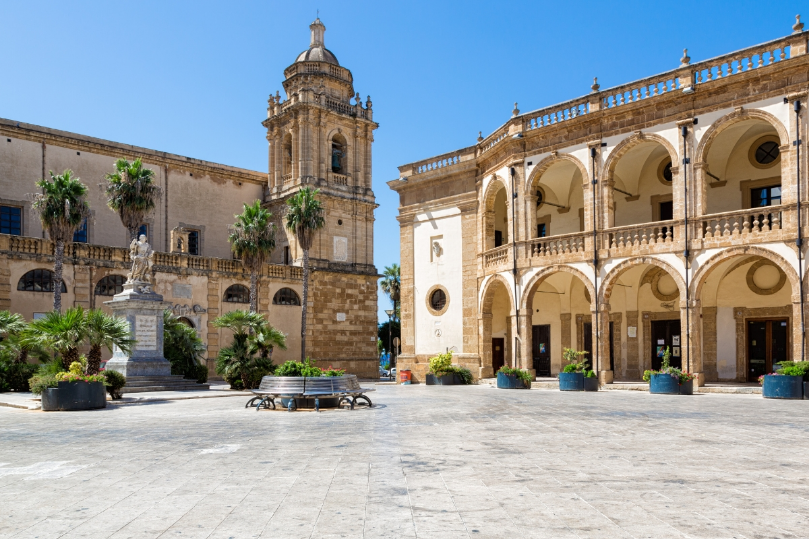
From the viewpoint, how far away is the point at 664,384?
21.7 m

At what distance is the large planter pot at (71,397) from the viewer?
659 inches

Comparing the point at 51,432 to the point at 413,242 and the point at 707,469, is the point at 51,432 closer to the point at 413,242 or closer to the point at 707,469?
the point at 707,469

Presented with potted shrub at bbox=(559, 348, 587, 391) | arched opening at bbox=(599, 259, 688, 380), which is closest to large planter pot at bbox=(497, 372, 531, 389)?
potted shrub at bbox=(559, 348, 587, 391)

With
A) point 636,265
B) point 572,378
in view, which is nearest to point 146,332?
point 572,378

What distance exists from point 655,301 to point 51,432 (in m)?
22.1

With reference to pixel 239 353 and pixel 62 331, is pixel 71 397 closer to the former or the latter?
pixel 62 331

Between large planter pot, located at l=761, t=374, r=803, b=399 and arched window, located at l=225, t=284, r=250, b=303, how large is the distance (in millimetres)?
28923

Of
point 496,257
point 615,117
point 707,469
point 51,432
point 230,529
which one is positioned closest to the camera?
point 230,529

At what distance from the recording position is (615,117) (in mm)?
25141

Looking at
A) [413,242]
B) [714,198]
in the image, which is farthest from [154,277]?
[714,198]

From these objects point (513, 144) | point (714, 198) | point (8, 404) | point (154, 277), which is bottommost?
point (8, 404)

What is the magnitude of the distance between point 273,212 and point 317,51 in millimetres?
11736

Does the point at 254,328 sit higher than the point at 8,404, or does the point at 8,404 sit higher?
the point at 254,328

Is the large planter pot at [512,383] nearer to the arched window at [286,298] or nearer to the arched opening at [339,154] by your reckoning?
the arched window at [286,298]
